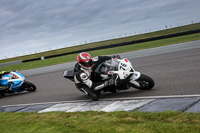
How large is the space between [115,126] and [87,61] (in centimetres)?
371

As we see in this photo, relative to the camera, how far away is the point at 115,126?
4.70 metres

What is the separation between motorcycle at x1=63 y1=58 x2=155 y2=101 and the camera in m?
8.00

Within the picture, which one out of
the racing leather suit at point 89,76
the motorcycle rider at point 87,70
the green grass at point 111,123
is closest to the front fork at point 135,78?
the motorcycle rider at point 87,70

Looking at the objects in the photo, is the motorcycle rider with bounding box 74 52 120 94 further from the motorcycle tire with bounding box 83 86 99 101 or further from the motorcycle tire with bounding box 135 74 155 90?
the motorcycle tire with bounding box 135 74 155 90

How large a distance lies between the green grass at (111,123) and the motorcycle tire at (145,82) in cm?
235

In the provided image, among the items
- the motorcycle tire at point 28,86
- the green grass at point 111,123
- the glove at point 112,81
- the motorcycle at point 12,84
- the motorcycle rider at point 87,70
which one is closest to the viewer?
the green grass at point 111,123

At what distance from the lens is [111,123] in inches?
196

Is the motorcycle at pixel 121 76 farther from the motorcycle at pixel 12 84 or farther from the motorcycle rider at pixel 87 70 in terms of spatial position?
the motorcycle at pixel 12 84

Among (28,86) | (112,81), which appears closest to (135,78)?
(112,81)

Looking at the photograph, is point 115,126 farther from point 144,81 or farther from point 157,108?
point 144,81

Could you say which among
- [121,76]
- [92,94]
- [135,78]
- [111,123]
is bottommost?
[111,123]

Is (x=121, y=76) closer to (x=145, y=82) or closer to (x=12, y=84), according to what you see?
(x=145, y=82)

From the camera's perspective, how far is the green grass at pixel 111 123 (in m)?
4.29

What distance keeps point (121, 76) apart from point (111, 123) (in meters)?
3.20
